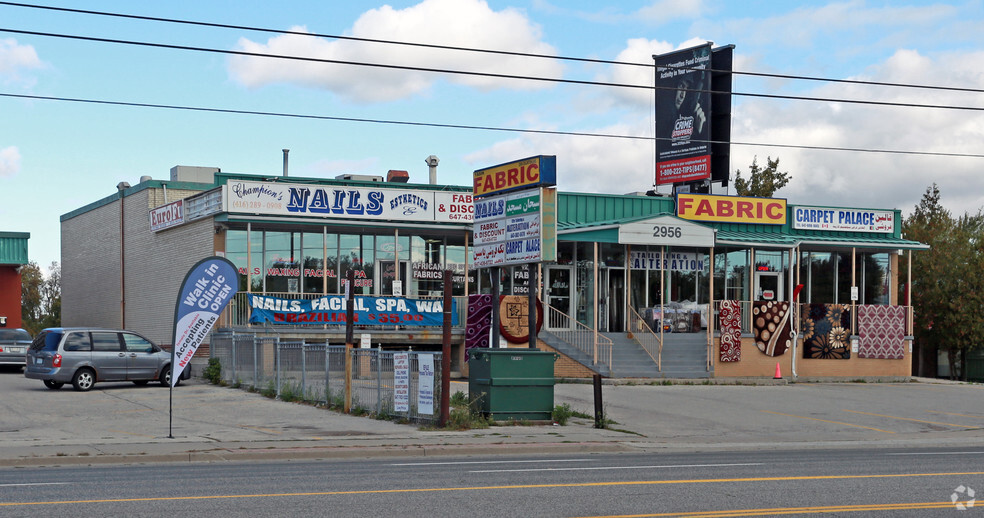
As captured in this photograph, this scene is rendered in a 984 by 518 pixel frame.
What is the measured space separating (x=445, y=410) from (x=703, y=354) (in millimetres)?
14974

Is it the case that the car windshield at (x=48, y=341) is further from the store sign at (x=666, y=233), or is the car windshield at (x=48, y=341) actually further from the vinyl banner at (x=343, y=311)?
the store sign at (x=666, y=233)

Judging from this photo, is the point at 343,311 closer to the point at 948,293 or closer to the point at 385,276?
the point at 385,276

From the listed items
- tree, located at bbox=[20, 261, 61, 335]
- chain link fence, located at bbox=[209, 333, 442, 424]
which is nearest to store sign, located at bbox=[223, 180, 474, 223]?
chain link fence, located at bbox=[209, 333, 442, 424]

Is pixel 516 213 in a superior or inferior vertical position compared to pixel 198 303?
superior

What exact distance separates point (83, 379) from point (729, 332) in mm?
18674

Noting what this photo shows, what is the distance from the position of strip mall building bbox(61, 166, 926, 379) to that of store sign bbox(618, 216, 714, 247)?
0.04 metres

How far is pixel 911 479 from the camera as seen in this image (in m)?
12.6

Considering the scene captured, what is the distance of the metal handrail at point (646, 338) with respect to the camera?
30828 millimetres

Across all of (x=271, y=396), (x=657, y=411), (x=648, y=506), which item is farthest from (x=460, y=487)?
(x=271, y=396)

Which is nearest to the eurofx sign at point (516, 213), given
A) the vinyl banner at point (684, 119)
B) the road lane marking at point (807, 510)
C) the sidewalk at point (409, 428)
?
the sidewalk at point (409, 428)

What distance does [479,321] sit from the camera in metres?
31.8

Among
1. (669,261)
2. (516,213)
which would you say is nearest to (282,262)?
(516,213)

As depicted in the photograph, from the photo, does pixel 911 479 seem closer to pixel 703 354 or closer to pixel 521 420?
pixel 521 420

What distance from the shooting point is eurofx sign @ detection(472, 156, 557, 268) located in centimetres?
2159
